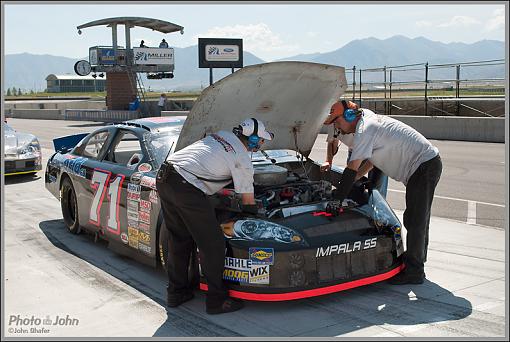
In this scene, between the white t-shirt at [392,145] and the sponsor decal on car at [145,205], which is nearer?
the white t-shirt at [392,145]

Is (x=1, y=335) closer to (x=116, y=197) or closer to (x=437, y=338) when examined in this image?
(x=116, y=197)

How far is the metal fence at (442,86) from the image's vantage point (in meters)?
21.2

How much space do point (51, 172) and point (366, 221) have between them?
4.59 m

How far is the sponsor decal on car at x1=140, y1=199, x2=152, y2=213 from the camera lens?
5574 mm

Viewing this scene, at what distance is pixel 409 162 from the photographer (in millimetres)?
5352

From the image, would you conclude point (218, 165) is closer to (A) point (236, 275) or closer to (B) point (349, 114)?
(A) point (236, 275)

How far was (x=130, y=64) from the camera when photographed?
40688 mm

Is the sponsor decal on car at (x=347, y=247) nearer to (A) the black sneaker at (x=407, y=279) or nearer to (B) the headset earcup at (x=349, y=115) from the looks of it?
(A) the black sneaker at (x=407, y=279)

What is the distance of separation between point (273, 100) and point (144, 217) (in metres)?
1.62

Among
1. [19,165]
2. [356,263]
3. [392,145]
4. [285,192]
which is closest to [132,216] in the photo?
[285,192]

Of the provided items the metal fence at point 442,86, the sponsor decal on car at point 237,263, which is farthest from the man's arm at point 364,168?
the metal fence at point 442,86

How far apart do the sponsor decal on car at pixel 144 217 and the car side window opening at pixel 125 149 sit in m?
0.71

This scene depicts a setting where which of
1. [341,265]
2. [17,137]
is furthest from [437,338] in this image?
[17,137]

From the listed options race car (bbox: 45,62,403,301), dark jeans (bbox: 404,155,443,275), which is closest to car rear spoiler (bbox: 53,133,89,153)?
race car (bbox: 45,62,403,301)
